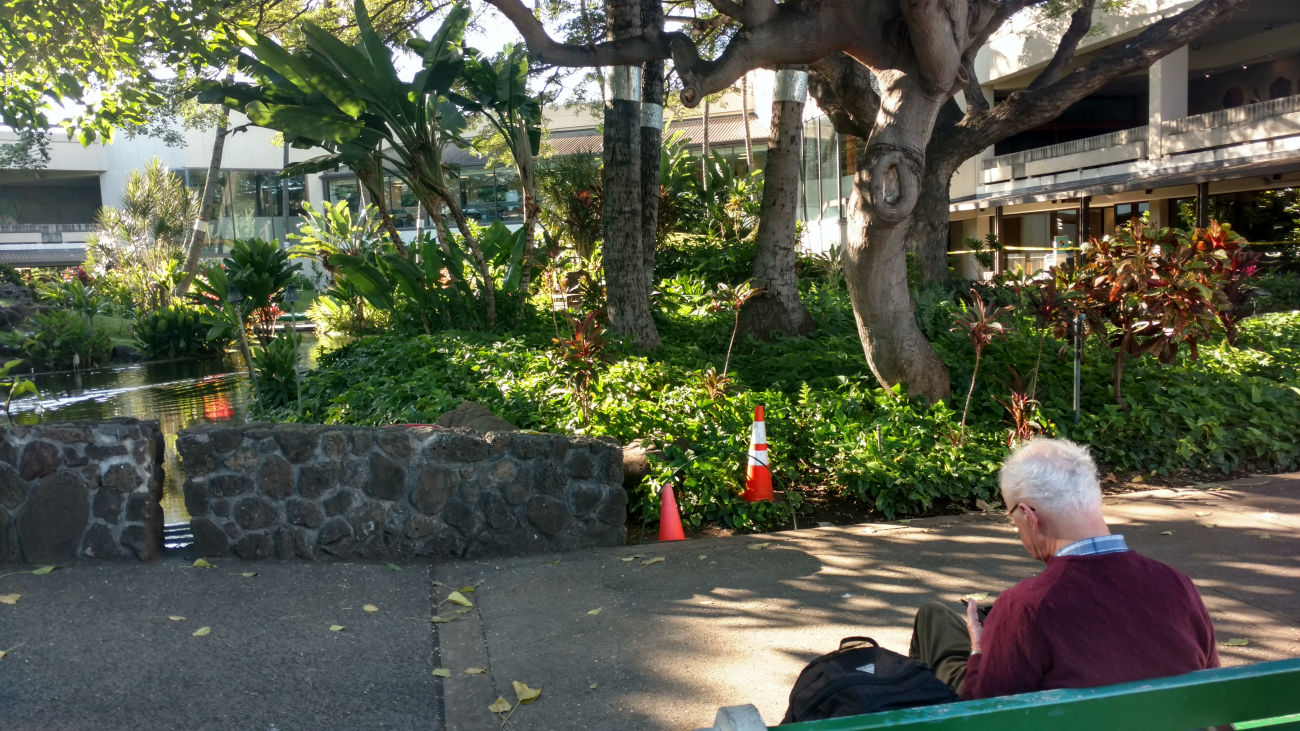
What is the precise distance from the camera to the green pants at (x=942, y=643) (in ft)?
10.5

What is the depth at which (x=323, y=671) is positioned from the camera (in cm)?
465

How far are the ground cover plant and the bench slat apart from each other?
16.2ft

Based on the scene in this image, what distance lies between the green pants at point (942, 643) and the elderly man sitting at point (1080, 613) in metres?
0.22

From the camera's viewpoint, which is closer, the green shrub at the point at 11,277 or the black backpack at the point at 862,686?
the black backpack at the point at 862,686

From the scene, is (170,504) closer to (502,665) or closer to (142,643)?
(142,643)

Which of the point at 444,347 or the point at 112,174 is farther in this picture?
the point at 112,174

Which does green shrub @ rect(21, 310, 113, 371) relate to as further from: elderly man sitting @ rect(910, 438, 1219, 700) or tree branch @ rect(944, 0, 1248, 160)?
elderly man sitting @ rect(910, 438, 1219, 700)

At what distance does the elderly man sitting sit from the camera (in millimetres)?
2613

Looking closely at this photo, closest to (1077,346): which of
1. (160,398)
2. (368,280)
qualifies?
(368,280)

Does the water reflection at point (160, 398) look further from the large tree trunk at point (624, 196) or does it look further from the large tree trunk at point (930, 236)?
the large tree trunk at point (930, 236)

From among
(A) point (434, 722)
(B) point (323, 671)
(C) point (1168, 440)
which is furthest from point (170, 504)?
Answer: (C) point (1168, 440)

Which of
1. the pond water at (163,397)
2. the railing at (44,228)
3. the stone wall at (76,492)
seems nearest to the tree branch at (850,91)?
the pond water at (163,397)

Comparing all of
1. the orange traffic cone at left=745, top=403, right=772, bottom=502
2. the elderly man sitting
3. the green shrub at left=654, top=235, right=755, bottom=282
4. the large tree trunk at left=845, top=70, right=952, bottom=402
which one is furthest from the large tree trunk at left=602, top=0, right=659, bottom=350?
the elderly man sitting

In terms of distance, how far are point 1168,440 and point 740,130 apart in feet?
115
